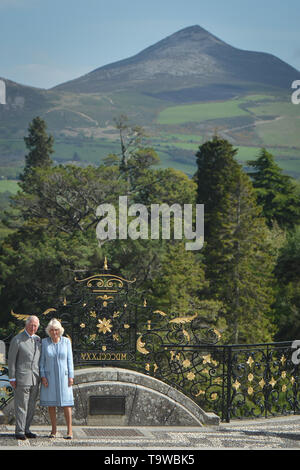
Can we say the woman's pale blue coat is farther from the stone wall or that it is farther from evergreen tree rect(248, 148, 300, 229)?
evergreen tree rect(248, 148, 300, 229)

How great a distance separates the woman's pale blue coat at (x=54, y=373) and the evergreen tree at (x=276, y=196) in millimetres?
49485

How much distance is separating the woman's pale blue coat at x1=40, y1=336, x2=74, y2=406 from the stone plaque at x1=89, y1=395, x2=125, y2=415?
112 cm

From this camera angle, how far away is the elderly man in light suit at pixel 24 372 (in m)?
9.31

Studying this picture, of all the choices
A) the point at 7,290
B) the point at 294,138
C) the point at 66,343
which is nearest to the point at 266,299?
the point at 7,290

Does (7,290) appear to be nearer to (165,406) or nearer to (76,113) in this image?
(165,406)

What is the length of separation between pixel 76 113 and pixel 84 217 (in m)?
136

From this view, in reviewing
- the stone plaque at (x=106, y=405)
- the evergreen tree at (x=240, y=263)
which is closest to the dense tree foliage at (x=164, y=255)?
the evergreen tree at (x=240, y=263)

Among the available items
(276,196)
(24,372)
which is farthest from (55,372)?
(276,196)

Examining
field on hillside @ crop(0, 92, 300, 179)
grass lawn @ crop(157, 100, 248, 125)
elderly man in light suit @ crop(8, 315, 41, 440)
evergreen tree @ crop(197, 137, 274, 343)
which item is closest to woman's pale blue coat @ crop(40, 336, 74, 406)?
elderly man in light suit @ crop(8, 315, 41, 440)

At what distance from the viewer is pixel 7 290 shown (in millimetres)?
45312

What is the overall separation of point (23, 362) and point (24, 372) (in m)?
0.13

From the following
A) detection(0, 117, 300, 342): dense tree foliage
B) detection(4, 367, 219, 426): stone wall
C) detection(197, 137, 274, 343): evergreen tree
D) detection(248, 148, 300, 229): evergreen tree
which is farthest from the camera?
detection(248, 148, 300, 229): evergreen tree

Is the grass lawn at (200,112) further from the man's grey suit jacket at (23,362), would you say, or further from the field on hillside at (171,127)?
the man's grey suit jacket at (23,362)

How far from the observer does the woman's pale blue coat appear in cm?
942
